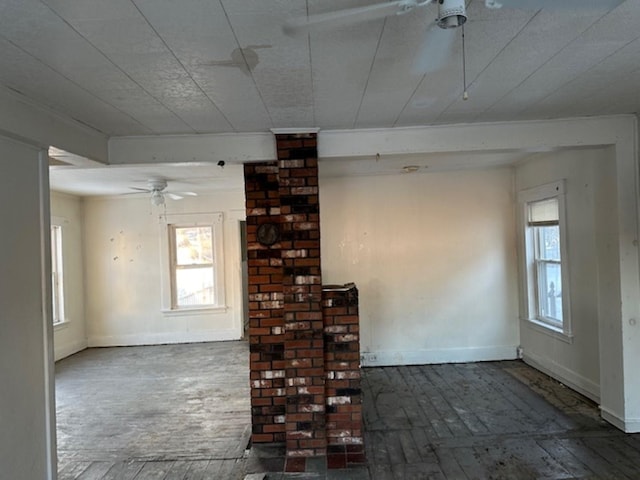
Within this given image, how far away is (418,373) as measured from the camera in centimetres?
458

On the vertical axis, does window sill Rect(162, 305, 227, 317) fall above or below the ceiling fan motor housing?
below

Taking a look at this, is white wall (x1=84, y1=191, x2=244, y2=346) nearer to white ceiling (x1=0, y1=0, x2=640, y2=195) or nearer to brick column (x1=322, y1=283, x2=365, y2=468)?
white ceiling (x1=0, y1=0, x2=640, y2=195)

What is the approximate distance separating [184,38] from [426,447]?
3089 mm

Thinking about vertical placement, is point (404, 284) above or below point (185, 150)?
below

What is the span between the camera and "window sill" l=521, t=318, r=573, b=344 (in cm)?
395

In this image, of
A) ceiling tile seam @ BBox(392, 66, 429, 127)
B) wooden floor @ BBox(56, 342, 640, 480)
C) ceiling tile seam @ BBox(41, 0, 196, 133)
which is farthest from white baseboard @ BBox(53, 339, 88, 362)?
ceiling tile seam @ BBox(392, 66, 429, 127)

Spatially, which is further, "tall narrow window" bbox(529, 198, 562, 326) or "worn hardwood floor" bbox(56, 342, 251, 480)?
"tall narrow window" bbox(529, 198, 562, 326)

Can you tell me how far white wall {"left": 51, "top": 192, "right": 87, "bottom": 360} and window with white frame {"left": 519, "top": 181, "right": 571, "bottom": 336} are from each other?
655cm

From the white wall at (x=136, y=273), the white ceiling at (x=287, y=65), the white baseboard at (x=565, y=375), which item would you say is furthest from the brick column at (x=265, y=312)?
the white wall at (x=136, y=273)

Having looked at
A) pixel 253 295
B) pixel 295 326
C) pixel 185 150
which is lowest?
pixel 295 326

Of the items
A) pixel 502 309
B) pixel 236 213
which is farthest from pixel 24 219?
pixel 502 309

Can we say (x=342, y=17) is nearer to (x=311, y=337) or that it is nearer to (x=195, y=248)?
(x=311, y=337)

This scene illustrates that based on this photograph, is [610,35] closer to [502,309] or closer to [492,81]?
[492,81]

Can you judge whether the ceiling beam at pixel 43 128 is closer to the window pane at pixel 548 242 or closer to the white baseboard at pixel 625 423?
the window pane at pixel 548 242
